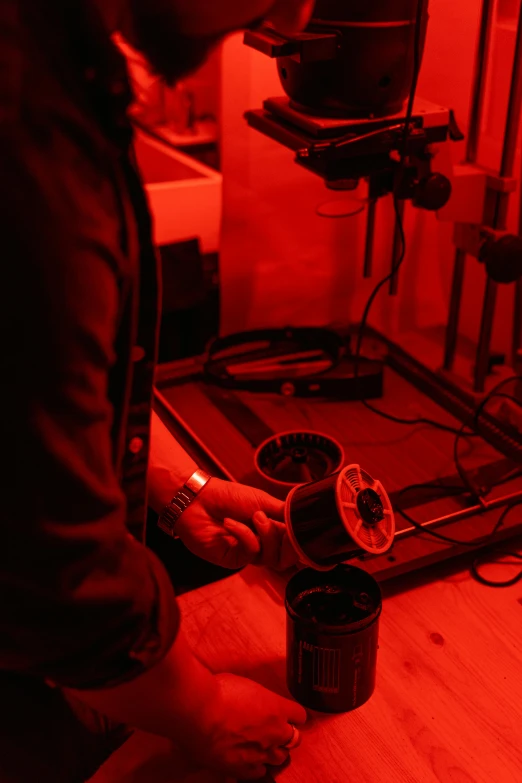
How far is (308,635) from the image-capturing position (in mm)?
884

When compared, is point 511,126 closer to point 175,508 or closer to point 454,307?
point 454,307

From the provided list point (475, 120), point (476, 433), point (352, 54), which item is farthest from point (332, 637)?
point (475, 120)

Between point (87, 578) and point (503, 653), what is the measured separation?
605mm

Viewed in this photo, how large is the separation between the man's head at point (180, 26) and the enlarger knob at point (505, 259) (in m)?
0.73

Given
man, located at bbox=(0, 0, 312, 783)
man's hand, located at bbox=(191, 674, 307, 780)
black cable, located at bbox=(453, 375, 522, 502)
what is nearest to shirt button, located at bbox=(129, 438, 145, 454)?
man, located at bbox=(0, 0, 312, 783)

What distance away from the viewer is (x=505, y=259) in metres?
1.23

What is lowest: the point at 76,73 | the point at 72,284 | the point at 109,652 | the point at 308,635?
the point at 308,635

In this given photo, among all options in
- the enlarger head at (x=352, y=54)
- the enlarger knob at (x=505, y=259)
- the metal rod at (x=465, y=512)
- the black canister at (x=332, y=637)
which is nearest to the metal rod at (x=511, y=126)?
the enlarger knob at (x=505, y=259)

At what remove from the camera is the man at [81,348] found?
19.7 inches

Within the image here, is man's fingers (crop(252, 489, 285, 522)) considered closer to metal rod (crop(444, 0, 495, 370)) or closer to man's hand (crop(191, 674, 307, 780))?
man's hand (crop(191, 674, 307, 780))

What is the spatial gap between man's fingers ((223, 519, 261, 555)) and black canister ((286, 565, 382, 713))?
55 mm

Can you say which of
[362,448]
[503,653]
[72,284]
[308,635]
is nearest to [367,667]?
[308,635]

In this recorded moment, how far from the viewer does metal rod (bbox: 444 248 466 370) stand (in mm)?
1432

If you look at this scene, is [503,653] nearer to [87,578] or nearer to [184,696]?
[184,696]
